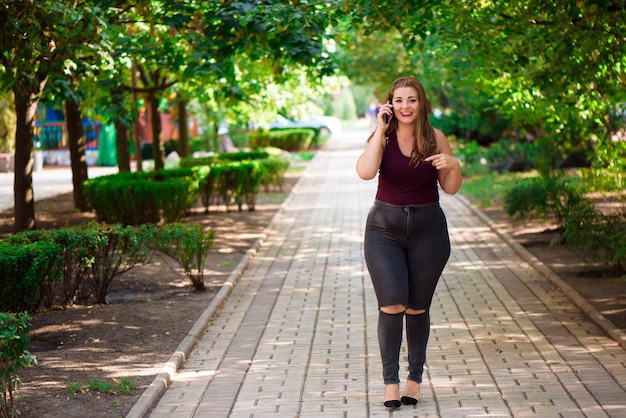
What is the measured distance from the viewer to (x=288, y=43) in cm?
1135

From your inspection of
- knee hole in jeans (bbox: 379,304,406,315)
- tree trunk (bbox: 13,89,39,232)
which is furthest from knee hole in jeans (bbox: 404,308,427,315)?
tree trunk (bbox: 13,89,39,232)

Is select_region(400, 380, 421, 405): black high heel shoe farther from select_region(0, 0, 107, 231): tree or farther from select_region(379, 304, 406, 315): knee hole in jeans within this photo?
select_region(0, 0, 107, 231): tree

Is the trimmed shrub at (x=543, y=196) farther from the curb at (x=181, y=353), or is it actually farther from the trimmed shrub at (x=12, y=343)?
the trimmed shrub at (x=12, y=343)

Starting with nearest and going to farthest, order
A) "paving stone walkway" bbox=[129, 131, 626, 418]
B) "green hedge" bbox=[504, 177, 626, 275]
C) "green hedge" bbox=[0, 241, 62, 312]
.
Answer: "paving stone walkway" bbox=[129, 131, 626, 418] → "green hedge" bbox=[0, 241, 62, 312] → "green hedge" bbox=[504, 177, 626, 275]

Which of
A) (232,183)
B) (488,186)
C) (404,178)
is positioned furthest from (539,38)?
(488,186)

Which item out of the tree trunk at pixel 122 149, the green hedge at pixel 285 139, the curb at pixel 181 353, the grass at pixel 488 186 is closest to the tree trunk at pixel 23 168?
the curb at pixel 181 353

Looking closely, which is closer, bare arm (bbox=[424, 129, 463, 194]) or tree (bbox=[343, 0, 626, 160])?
bare arm (bbox=[424, 129, 463, 194])

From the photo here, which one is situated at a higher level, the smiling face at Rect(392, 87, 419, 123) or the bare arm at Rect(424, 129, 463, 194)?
the smiling face at Rect(392, 87, 419, 123)

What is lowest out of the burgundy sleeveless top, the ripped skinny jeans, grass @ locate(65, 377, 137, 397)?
grass @ locate(65, 377, 137, 397)

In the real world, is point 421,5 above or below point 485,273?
above

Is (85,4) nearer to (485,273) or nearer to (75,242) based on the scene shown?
(75,242)

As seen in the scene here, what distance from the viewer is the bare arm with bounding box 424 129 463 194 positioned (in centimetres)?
591

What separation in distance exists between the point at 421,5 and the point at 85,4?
14.7ft

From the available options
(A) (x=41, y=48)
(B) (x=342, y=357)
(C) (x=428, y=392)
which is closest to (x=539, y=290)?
(B) (x=342, y=357)
